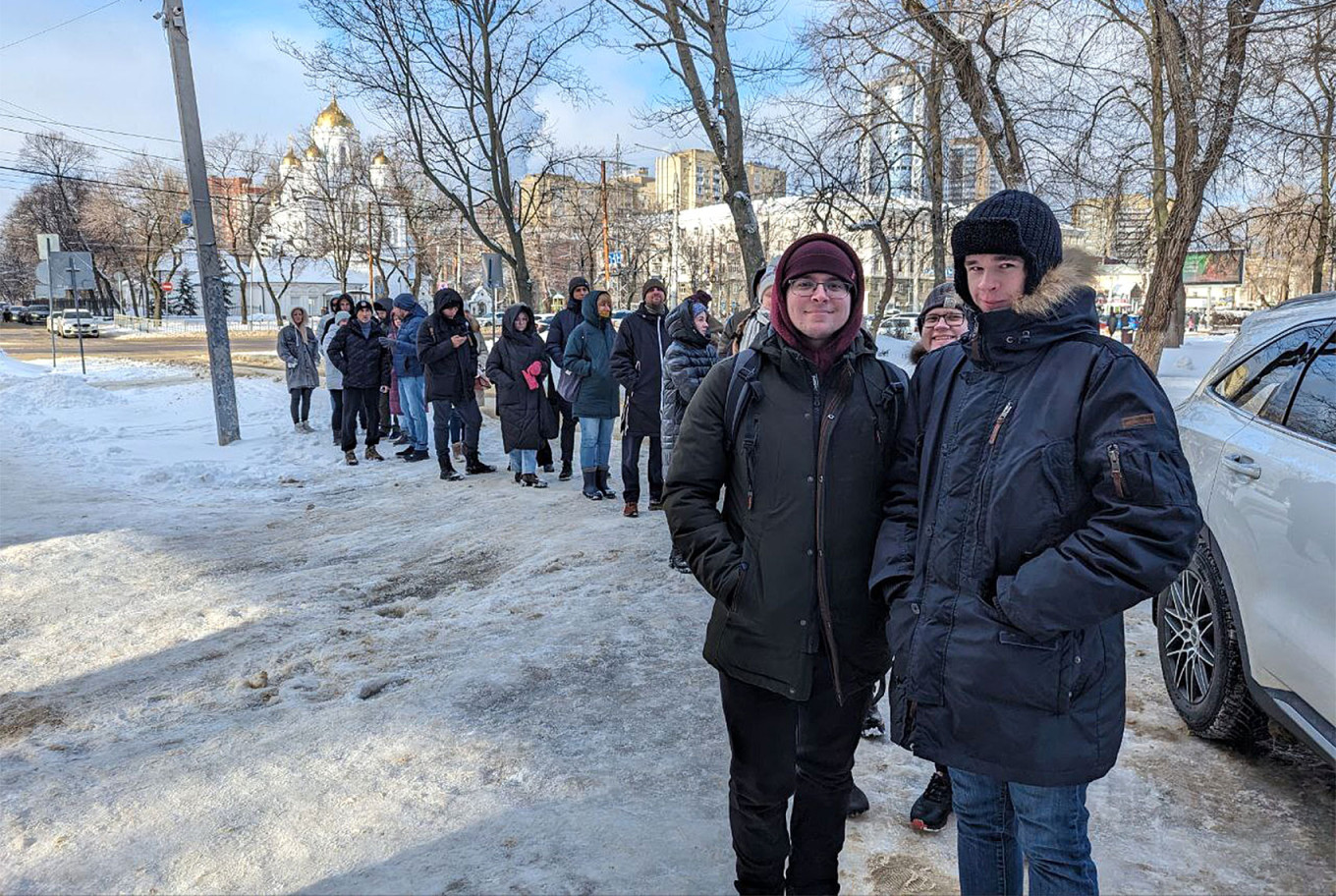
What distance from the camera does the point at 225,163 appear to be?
4978cm

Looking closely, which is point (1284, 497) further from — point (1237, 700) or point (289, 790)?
point (289, 790)

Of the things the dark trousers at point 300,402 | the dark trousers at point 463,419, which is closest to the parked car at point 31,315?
the dark trousers at point 300,402

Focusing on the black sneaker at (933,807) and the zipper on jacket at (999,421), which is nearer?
the zipper on jacket at (999,421)

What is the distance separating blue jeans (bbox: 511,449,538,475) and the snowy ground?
1.80m

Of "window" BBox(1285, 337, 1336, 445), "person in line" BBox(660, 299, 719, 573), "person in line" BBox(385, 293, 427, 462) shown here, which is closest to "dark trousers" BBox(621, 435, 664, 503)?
"person in line" BBox(660, 299, 719, 573)

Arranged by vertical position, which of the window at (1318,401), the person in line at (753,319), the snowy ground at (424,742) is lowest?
the snowy ground at (424,742)

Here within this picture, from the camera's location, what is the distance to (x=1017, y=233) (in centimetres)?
201

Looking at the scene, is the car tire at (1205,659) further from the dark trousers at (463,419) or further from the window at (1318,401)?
the dark trousers at (463,419)

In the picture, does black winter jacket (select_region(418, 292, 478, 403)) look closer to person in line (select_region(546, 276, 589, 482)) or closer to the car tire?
person in line (select_region(546, 276, 589, 482))

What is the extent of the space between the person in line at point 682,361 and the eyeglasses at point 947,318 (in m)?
2.27

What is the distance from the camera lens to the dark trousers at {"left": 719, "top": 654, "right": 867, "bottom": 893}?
2.48 metres

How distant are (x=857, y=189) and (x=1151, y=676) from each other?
16.2 meters

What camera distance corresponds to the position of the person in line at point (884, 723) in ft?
10.1

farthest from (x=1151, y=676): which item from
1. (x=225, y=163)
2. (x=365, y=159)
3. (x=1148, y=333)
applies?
(x=225, y=163)
